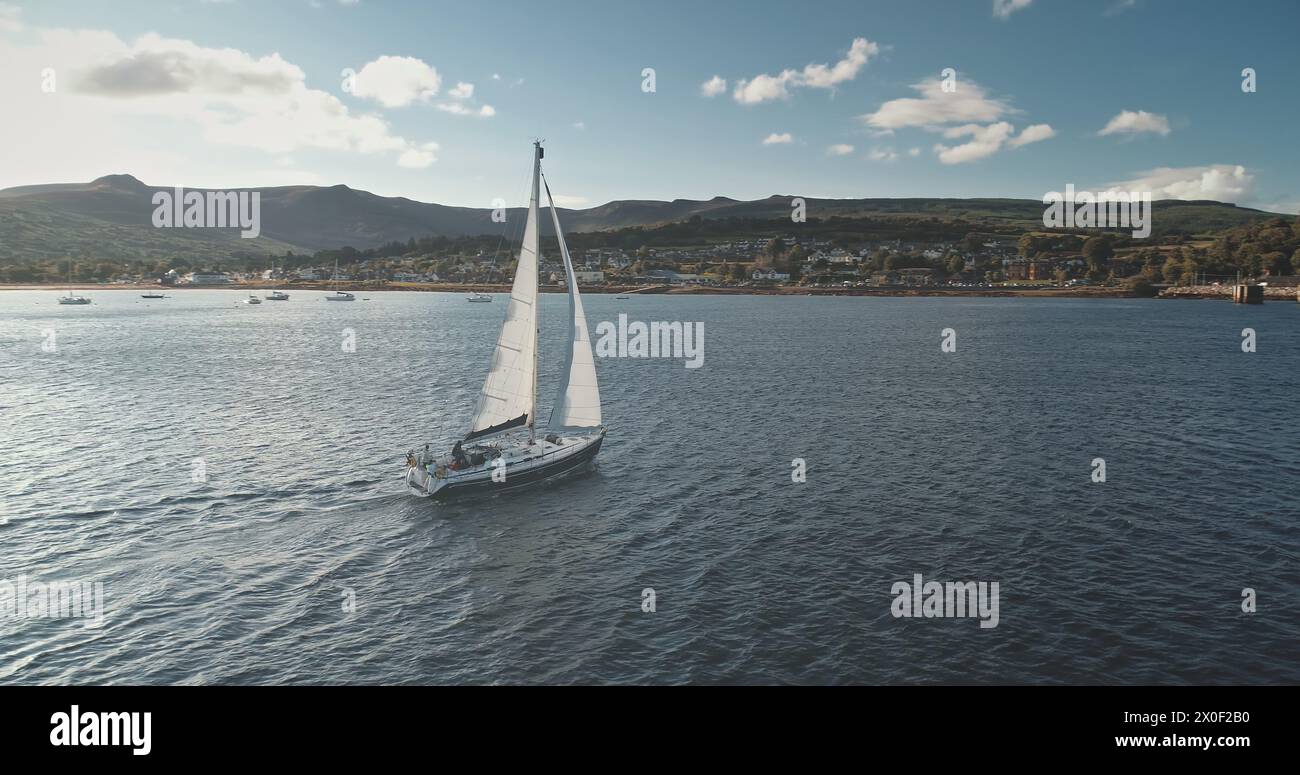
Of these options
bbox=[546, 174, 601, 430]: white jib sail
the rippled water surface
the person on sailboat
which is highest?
bbox=[546, 174, 601, 430]: white jib sail

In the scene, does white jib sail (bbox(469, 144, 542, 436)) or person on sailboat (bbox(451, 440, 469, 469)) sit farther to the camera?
white jib sail (bbox(469, 144, 542, 436))

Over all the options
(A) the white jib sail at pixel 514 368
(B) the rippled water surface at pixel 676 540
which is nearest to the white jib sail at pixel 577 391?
(A) the white jib sail at pixel 514 368

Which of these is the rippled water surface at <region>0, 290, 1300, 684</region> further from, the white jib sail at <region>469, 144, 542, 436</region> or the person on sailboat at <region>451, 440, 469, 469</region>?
the white jib sail at <region>469, 144, 542, 436</region>

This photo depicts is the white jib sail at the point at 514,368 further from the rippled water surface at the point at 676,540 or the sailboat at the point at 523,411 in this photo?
the rippled water surface at the point at 676,540

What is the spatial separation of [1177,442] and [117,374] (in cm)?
12447

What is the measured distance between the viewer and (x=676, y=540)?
4366 cm

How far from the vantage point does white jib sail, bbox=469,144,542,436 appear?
165 ft

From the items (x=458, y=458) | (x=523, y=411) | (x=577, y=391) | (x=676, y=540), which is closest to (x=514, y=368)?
(x=523, y=411)

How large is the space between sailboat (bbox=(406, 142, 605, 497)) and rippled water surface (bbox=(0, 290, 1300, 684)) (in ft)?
5.63

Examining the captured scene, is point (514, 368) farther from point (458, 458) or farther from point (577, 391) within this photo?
point (458, 458)

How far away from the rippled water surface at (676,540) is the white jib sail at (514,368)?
5.74m

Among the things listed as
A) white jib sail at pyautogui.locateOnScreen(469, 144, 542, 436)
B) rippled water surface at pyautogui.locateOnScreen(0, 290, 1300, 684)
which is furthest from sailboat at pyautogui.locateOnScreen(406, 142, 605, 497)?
rippled water surface at pyautogui.locateOnScreen(0, 290, 1300, 684)
